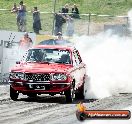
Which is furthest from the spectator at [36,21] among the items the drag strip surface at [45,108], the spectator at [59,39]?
the drag strip surface at [45,108]

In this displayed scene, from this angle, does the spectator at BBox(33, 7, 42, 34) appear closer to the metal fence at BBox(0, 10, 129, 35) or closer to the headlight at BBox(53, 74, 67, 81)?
the metal fence at BBox(0, 10, 129, 35)

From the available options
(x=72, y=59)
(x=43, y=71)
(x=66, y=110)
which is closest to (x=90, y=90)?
(x=72, y=59)

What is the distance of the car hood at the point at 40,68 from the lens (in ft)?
52.3

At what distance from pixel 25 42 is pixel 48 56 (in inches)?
348

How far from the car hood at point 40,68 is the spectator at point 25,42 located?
9.07m

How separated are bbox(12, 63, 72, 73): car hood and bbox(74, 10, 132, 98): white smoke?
2.21m

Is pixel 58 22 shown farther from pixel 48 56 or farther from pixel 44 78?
pixel 44 78

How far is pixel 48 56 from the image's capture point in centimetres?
1716

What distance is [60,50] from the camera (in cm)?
1745

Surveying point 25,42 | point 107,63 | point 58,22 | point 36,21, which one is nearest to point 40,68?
point 107,63

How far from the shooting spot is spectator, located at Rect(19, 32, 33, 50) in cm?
2577

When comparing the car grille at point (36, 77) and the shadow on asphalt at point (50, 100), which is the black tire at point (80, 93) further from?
the car grille at point (36, 77)

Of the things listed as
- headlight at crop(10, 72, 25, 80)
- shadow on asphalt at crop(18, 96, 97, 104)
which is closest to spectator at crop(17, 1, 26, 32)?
shadow on asphalt at crop(18, 96, 97, 104)

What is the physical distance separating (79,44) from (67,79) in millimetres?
12288
